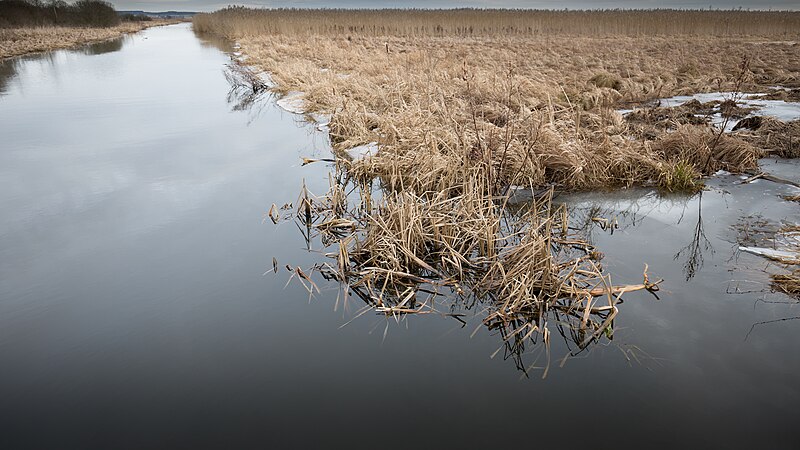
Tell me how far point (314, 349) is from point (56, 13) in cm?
5799

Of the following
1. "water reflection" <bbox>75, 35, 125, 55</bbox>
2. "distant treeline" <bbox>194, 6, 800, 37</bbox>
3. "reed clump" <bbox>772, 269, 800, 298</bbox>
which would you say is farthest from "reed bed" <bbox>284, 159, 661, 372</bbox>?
"distant treeline" <bbox>194, 6, 800, 37</bbox>

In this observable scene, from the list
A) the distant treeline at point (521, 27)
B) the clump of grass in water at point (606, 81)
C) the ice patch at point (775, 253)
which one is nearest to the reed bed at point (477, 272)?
the ice patch at point (775, 253)

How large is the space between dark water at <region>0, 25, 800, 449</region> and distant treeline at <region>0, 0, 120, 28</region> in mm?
43559

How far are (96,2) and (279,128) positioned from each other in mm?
56371

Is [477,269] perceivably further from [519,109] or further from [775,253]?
[519,109]

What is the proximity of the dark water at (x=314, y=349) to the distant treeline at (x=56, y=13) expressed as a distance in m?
43.6

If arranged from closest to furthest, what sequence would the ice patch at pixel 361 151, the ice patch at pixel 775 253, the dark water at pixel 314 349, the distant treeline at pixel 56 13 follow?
the dark water at pixel 314 349 → the ice patch at pixel 775 253 → the ice patch at pixel 361 151 → the distant treeline at pixel 56 13

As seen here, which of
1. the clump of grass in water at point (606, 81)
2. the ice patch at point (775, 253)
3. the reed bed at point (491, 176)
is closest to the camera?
the reed bed at point (491, 176)

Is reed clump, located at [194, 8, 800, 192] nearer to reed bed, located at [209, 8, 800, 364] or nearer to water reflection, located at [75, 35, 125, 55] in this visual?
reed bed, located at [209, 8, 800, 364]

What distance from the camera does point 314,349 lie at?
2.71m

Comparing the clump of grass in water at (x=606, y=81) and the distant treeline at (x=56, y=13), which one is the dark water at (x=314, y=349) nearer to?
the clump of grass in water at (x=606, y=81)

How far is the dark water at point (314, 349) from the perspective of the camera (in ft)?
7.07

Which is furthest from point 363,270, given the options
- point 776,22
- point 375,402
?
point 776,22

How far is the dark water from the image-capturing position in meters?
2.16
